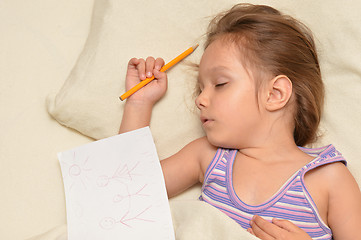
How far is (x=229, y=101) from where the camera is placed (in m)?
1.08

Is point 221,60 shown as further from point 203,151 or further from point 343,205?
point 343,205

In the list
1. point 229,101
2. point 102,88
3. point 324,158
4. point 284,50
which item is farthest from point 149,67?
point 324,158

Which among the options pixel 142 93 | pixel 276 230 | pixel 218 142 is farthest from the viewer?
pixel 142 93

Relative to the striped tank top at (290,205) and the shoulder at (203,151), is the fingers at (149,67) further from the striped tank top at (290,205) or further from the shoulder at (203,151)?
the striped tank top at (290,205)

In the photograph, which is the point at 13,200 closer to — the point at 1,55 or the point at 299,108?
the point at 1,55

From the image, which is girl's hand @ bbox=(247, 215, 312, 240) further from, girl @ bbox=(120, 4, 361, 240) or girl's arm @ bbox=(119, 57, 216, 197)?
girl's arm @ bbox=(119, 57, 216, 197)

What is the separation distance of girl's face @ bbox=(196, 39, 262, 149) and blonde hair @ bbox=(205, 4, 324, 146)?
0.04m

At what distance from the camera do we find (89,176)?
1.14m

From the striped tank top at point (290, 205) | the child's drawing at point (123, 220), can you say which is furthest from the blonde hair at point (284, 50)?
the child's drawing at point (123, 220)

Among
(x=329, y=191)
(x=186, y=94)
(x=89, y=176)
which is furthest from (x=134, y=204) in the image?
(x=329, y=191)

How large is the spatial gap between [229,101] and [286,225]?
326mm

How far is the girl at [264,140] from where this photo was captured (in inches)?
41.4

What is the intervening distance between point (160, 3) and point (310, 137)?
1.87ft

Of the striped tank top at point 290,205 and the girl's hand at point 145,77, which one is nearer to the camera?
the striped tank top at point 290,205
